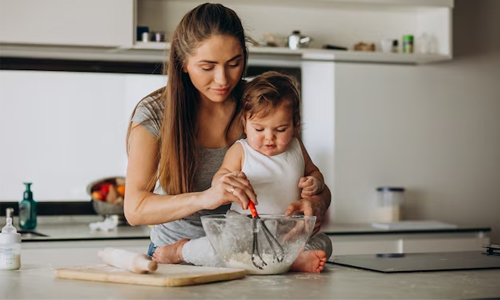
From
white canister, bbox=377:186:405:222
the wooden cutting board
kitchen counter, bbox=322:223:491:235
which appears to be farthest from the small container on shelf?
the wooden cutting board

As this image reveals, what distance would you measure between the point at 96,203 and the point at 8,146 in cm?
51

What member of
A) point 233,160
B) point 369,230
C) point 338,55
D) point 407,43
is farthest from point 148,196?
point 407,43

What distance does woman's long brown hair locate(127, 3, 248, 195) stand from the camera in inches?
75.2

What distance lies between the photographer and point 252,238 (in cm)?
160

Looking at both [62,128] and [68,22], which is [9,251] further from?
[62,128]

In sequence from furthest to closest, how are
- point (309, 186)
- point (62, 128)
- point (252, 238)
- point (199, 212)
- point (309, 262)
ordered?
1. point (62, 128)
2. point (199, 212)
3. point (309, 186)
4. point (309, 262)
5. point (252, 238)

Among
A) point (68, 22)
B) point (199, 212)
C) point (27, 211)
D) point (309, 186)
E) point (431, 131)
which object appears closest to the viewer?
point (309, 186)

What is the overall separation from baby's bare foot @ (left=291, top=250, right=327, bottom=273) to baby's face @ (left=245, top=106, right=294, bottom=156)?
0.35 metres

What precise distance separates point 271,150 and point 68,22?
5.35 feet

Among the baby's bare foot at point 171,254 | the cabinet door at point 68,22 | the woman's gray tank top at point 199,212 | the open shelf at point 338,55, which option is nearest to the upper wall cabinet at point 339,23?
the open shelf at point 338,55

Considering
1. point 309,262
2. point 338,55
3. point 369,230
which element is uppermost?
point 338,55

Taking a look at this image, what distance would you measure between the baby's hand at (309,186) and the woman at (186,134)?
24 millimetres

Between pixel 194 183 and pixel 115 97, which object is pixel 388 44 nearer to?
pixel 115 97

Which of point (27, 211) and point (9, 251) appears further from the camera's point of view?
point (27, 211)
